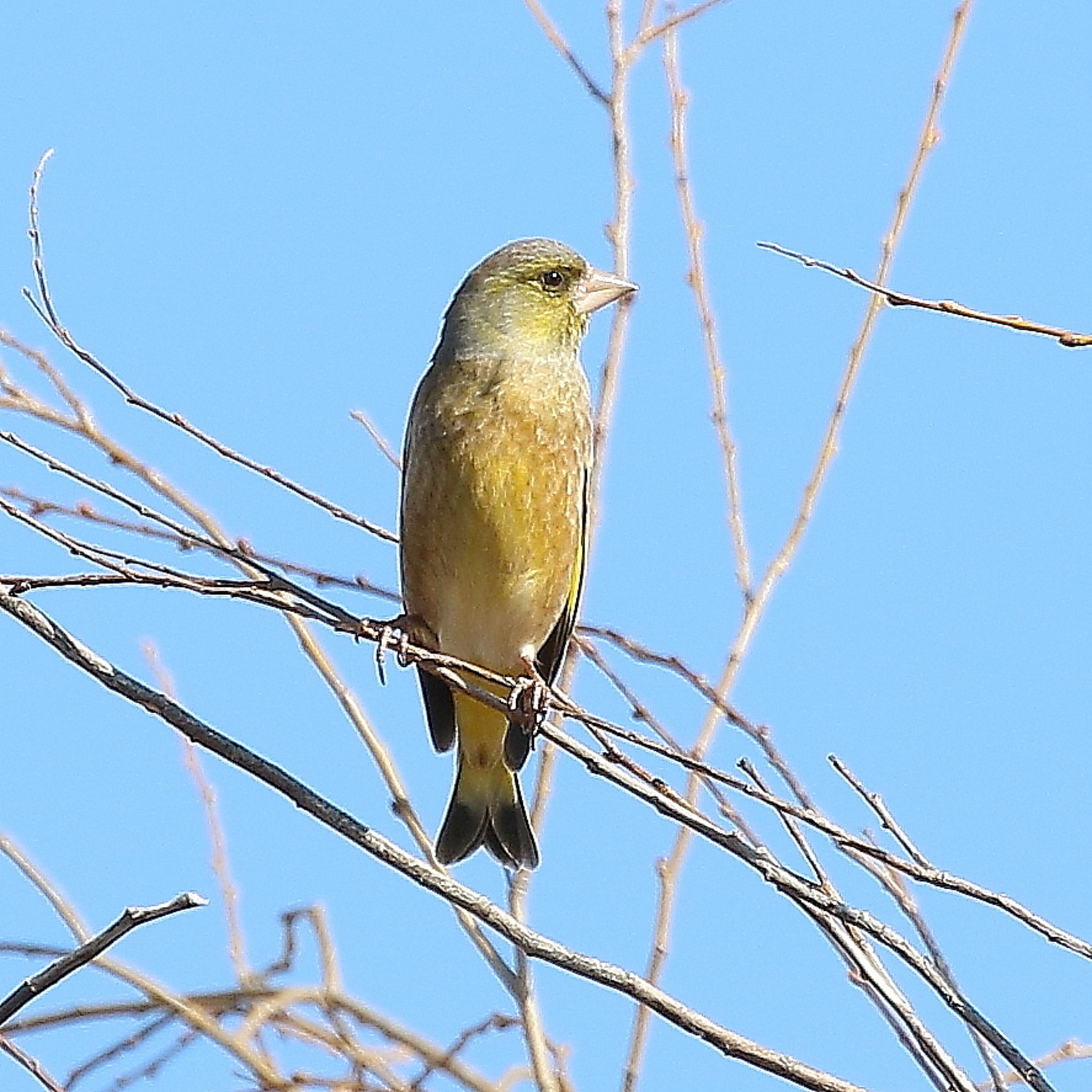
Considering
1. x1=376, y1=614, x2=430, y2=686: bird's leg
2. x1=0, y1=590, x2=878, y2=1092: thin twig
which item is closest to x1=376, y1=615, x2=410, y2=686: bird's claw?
x1=376, y1=614, x2=430, y2=686: bird's leg

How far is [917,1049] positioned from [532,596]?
236cm

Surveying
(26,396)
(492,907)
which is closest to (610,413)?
(26,396)

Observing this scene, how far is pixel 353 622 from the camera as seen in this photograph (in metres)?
3.12

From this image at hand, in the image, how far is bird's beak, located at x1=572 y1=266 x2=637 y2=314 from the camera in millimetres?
4988

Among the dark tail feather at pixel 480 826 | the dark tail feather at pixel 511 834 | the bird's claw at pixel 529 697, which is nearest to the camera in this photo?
the bird's claw at pixel 529 697

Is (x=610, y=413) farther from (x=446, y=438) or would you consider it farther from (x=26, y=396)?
(x=26, y=396)

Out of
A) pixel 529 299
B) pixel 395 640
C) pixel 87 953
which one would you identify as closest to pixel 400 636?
pixel 395 640

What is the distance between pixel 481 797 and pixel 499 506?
0.81 metres

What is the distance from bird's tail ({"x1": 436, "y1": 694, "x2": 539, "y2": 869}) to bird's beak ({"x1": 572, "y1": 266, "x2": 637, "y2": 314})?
3.51ft

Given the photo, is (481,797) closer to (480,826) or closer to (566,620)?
(480,826)

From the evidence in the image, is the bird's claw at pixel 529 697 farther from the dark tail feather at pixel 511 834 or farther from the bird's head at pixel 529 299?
the bird's head at pixel 529 299

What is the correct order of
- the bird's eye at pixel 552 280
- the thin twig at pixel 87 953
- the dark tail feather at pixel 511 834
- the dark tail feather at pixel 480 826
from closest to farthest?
the thin twig at pixel 87 953
the dark tail feather at pixel 511 834
the dark tail feather at pixel 480 826
the bird's eye at pixel 552 280

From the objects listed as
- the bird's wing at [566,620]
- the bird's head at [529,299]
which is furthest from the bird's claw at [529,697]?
the bird's head at [529,299]

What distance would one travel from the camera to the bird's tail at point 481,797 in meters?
4.73
